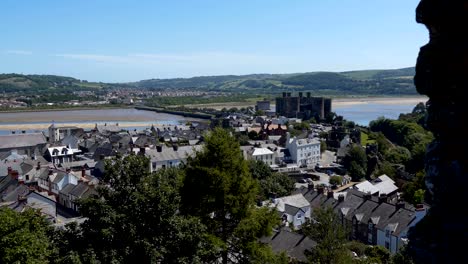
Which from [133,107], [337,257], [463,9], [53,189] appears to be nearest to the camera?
[463,9]

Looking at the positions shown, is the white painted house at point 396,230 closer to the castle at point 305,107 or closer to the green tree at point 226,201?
the green tree at point 226,201

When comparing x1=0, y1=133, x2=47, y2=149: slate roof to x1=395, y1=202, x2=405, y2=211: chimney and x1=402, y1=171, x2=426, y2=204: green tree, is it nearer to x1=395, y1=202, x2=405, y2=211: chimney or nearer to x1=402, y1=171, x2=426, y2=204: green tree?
x1=402, y1=171, x2=426, y2=204: green tree

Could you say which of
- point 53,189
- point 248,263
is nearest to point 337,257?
point 248,263

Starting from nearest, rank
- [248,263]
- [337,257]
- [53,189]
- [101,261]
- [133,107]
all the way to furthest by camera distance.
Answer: [101,261], [248,263], [337,257], [53,189], [133,107]

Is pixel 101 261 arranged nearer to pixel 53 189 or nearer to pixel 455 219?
pixel 455 219

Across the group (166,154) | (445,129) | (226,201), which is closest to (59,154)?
(166,154)

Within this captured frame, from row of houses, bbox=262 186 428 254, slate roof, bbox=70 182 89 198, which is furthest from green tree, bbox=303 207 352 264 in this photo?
slate roof, bbox=70 182 89 198
